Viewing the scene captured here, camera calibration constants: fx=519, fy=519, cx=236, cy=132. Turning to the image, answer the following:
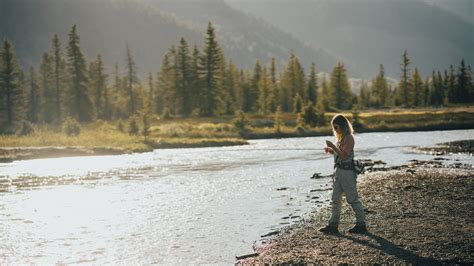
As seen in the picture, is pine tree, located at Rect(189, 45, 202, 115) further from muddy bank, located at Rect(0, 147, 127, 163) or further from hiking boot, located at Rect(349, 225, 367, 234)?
hiking boot, located at Rect(349, 225, 367, 234)

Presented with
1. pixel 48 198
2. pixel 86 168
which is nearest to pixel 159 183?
pixel 48 198

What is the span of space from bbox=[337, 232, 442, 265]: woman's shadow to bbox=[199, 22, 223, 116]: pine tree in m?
77.8

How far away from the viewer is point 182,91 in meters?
92.5

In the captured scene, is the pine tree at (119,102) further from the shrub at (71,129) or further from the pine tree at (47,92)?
the shrub at (71,129)

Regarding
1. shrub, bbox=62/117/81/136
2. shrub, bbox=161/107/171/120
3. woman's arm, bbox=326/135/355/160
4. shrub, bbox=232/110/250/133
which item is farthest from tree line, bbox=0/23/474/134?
woman's arm, bbox=326/135/355/160

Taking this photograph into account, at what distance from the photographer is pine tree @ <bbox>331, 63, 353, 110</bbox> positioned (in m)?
112

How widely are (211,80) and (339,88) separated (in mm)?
33457

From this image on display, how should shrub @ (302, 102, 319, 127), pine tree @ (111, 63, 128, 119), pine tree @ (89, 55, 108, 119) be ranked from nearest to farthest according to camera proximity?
shrub @ (302, 102, 319, 127)
pine tree @ (89, 55, 108, 119)
pine tree @ (111, 63, 128, 119)

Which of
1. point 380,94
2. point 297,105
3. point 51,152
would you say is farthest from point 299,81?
point 51,152

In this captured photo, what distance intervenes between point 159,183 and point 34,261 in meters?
14.9

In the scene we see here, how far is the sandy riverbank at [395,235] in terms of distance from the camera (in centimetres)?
1073

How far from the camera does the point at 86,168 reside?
3600 cm

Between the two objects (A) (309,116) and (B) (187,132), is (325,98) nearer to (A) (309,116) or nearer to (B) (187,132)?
(A) (309,116)

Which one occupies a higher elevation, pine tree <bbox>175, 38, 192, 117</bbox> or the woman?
pine tree <bbox>175, 38, 192, 117</bbox>
